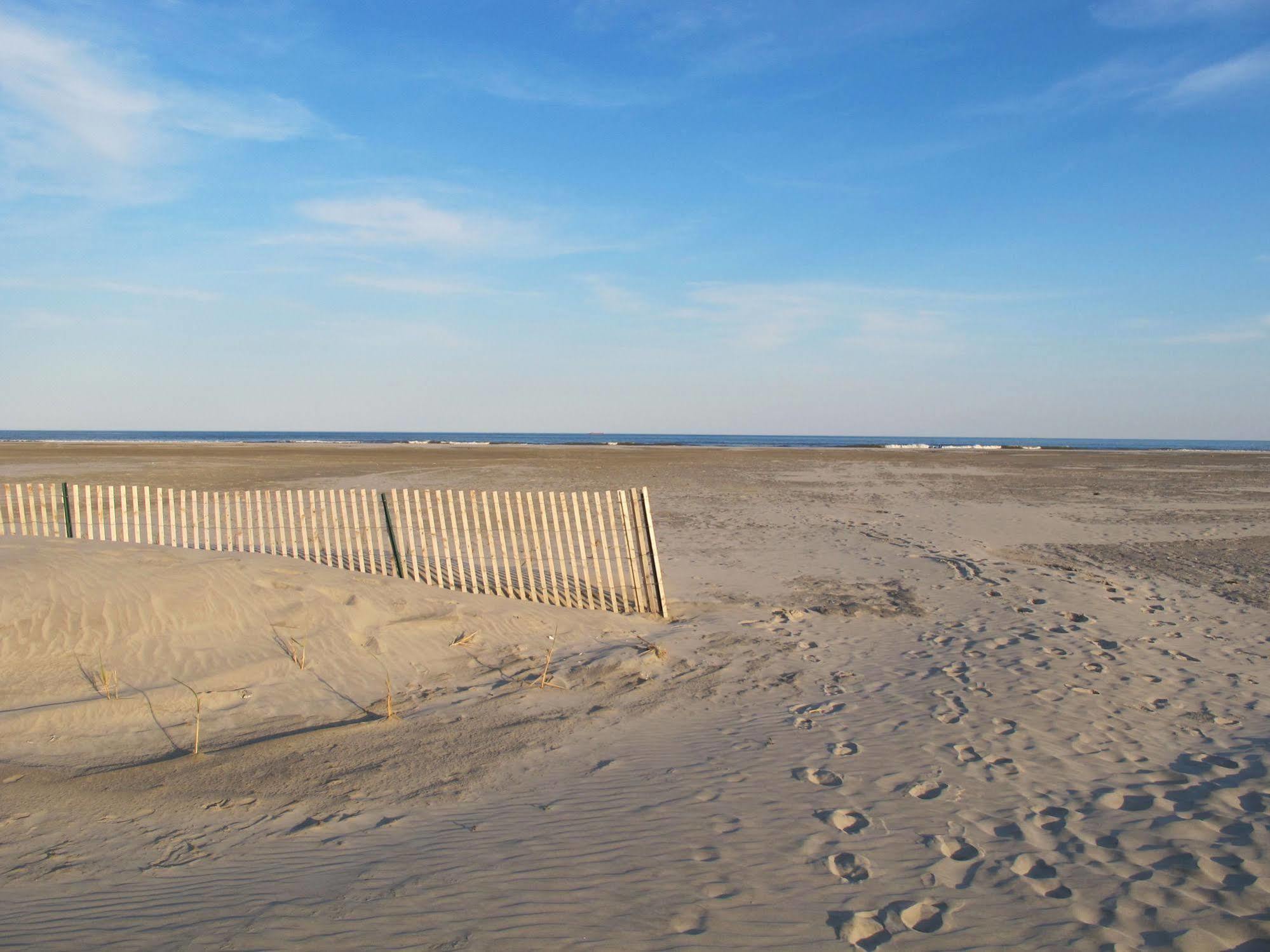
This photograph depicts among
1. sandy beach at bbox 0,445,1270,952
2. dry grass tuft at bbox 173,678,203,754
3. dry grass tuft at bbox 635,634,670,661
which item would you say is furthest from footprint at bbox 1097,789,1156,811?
dry grass tuft at bbox 173,678,203,754

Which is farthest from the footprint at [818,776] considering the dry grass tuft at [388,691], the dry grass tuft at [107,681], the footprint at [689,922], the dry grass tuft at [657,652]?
the dry grass tuft at [107,681]

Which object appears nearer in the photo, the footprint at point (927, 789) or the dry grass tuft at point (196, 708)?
the footprint at point (927, 789)

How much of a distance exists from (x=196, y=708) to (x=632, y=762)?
11.4 feet

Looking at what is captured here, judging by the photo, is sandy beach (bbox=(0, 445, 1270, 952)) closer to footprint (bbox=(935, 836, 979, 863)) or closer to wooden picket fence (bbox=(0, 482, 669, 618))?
footprint (bbox=(935, 836, 979, 863))

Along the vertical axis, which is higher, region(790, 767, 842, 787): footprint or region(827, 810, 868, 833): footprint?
region(827, 810, 868, 833): footprint

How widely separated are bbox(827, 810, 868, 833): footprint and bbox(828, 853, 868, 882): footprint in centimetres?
27

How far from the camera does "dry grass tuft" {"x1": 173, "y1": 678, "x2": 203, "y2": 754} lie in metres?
5.09

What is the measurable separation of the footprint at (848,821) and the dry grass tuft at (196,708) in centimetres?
414

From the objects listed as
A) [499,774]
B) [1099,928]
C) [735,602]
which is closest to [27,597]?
[499,774]

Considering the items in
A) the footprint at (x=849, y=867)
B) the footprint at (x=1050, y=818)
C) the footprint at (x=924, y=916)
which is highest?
the footprint at (x=849, y=867)

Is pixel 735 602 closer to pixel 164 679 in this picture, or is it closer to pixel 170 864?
pixel 164 679

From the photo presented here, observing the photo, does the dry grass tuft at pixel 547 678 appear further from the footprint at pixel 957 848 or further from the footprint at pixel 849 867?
the footprint at pixel 957 848

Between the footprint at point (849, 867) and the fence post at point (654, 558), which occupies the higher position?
the fence post at point (654, 558)

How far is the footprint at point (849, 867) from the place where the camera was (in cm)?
345
